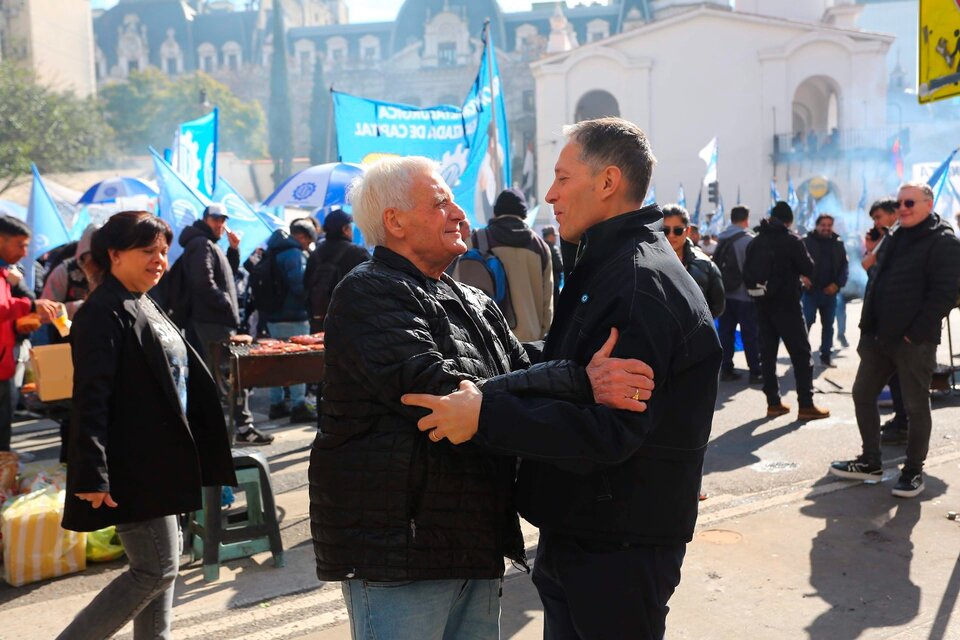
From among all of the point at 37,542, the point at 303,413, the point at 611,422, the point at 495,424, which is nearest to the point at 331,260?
the point at 303,413

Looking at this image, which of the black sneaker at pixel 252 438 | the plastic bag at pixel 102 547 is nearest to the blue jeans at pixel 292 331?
the black sneaker at pixel 252 438

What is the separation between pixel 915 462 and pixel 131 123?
6624cm

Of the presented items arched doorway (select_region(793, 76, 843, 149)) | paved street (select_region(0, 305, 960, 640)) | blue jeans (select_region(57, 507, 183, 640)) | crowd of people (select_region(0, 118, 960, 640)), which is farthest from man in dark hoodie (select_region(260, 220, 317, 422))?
arched doorway (select_region(793, 76, 843, 149))

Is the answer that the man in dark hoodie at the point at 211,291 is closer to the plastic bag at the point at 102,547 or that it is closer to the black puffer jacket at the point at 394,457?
the plastic bag at the point at 102,547

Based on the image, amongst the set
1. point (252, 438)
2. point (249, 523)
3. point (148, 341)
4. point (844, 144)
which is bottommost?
point (252, 438)

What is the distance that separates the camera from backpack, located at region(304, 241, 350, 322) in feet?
26.0

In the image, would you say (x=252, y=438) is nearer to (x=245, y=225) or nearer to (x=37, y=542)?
(x=37, y=542)

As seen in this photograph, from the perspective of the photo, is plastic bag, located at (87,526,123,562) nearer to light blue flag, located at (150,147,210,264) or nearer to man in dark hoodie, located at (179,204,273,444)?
man in dark hoodie, located at (179,204,273,444)

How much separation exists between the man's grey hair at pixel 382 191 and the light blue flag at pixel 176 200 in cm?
704

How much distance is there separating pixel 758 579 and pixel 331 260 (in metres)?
4.79

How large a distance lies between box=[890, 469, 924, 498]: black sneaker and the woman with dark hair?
429 cm

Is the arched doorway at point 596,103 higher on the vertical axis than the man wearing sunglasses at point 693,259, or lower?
higher

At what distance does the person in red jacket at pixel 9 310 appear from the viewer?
533cm

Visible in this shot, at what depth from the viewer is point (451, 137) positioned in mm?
9484
